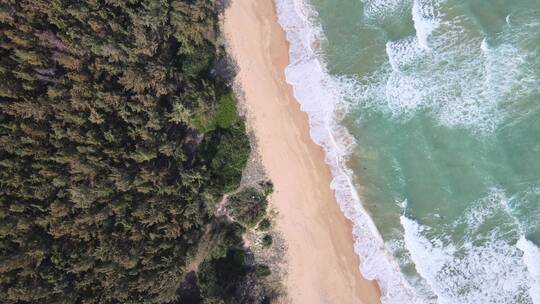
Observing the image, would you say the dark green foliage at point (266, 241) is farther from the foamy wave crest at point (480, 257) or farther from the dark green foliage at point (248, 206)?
the foamy wave crest at point (480, 257)

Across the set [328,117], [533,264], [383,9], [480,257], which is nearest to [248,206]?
[328,117]

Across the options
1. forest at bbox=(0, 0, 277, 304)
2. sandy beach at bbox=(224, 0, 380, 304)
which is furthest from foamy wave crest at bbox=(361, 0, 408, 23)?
forest at bbox=(0, 0, 277, 304)

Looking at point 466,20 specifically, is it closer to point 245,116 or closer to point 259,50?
point 259,50

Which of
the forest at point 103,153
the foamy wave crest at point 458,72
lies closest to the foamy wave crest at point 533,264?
the foamy wave crest at point 458,72

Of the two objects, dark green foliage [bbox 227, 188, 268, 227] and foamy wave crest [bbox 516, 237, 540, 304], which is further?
dark green foliage [bbox 227, 188, 268, 227]

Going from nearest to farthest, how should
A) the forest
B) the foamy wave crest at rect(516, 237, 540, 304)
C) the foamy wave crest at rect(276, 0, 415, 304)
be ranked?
the forest
the foamy wave crest at rect(516, 237, 540, 304)
the foamy wave crest at rect(276, 0, 415, 304)

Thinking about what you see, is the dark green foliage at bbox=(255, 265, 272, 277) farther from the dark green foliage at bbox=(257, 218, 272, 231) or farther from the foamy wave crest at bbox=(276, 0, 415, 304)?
the foamy wave crest at bbox=(276, 0, 415, 304)

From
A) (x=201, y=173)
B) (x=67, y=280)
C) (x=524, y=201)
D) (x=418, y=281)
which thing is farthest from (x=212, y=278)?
(x=524, y=201)
